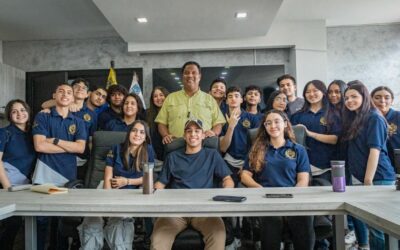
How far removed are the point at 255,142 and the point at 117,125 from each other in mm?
1237

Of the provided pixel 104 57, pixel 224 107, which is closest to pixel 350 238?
pixel 224 107

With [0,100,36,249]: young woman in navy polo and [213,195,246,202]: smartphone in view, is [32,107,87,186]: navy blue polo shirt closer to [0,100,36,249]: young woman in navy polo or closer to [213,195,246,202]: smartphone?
[0,100,36,249]: young woman in navy polo

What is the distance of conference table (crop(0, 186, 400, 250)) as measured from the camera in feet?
4.91

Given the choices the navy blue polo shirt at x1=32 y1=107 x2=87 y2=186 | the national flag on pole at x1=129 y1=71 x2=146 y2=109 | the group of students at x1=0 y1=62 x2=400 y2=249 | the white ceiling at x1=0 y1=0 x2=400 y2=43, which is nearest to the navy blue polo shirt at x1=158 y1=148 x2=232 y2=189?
the group of students at x1=0 y1=62 x2=400 y2=249

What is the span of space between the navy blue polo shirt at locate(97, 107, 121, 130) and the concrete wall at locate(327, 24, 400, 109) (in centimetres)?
381

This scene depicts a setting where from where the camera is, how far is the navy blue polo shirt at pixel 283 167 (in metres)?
2.19

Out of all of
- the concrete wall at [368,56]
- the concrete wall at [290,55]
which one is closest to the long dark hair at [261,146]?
the concrete wall at [290,55]

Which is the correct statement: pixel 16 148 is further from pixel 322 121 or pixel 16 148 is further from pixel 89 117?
pixel 322 121

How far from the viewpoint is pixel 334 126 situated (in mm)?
2686

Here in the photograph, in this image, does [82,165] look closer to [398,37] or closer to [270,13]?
[270,13]

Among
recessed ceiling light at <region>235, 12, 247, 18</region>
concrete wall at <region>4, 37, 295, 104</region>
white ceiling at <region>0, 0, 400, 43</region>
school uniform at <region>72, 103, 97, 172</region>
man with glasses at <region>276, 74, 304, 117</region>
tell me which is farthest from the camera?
concrete wall at <region>4, 37, 295, 104</region>

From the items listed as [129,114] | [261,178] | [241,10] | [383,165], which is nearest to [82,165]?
[129,114]

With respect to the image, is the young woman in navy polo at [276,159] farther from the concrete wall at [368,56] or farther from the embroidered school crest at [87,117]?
the concrete wall at [368,56]

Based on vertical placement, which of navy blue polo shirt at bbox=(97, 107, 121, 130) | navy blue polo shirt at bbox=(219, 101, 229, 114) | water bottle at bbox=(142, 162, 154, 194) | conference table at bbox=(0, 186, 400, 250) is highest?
navy blue polo shirt at bbox=(219, 101, 229, 114)
